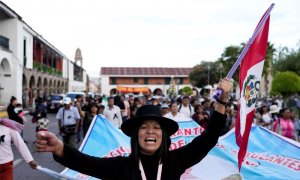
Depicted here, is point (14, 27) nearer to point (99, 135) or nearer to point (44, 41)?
point (44, 41)

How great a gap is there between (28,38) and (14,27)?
491 centimetres

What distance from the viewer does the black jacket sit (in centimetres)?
247

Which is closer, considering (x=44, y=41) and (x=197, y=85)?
(x=44, y=41)

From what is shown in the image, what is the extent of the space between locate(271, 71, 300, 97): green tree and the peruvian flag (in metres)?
43.5

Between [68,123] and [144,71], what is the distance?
2971 inches

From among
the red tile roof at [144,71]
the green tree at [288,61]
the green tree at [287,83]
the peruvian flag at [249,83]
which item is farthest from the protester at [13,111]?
the red tile roof at [144,71]

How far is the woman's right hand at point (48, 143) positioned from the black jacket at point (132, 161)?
0.18 ft

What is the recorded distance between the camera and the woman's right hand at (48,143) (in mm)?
2241

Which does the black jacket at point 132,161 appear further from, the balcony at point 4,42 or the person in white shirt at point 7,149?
the balcony at point 4,42

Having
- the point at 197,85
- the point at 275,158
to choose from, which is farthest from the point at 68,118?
the point at 197,85

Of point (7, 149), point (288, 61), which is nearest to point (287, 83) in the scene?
point (288, 61)

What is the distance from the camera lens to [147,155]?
2.56 meters

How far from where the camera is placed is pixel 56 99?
33.3 metres

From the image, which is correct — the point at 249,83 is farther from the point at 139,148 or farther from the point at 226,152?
the point at 226,152
